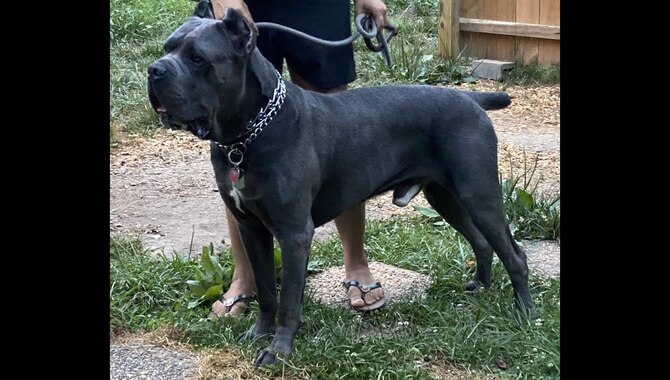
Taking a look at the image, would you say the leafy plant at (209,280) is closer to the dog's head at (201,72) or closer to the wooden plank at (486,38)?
the dog's head at (201,72)

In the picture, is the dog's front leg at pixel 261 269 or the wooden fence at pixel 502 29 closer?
the dog's front leg at pixel 261 269

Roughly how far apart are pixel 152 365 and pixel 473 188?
152 centimetres

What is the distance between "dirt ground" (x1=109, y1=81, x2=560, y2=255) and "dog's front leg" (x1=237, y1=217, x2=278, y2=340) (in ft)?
4.43

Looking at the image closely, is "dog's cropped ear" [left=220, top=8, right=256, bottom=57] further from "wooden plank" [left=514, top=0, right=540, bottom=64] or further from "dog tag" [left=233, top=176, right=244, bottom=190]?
"wooden plank" [left=514, top=0, right=540, bottom=64]

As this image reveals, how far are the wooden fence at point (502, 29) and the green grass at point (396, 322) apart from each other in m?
5.05

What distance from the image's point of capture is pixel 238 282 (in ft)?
14.7

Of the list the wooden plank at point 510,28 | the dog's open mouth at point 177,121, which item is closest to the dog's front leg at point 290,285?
the dog's open mouth at point 177,121

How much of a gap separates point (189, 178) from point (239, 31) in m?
3.57

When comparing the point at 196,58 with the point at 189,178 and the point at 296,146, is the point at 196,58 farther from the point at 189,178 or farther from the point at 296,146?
the point at 189,178

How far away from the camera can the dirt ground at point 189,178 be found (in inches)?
226

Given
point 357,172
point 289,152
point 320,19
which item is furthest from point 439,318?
point 320,19

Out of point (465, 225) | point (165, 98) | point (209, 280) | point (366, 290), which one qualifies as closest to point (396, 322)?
point (366, 290)

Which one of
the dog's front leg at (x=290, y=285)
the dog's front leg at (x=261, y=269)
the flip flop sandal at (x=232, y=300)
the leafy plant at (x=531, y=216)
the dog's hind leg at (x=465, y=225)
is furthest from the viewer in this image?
the leafy plant at (x=531, y=216)
